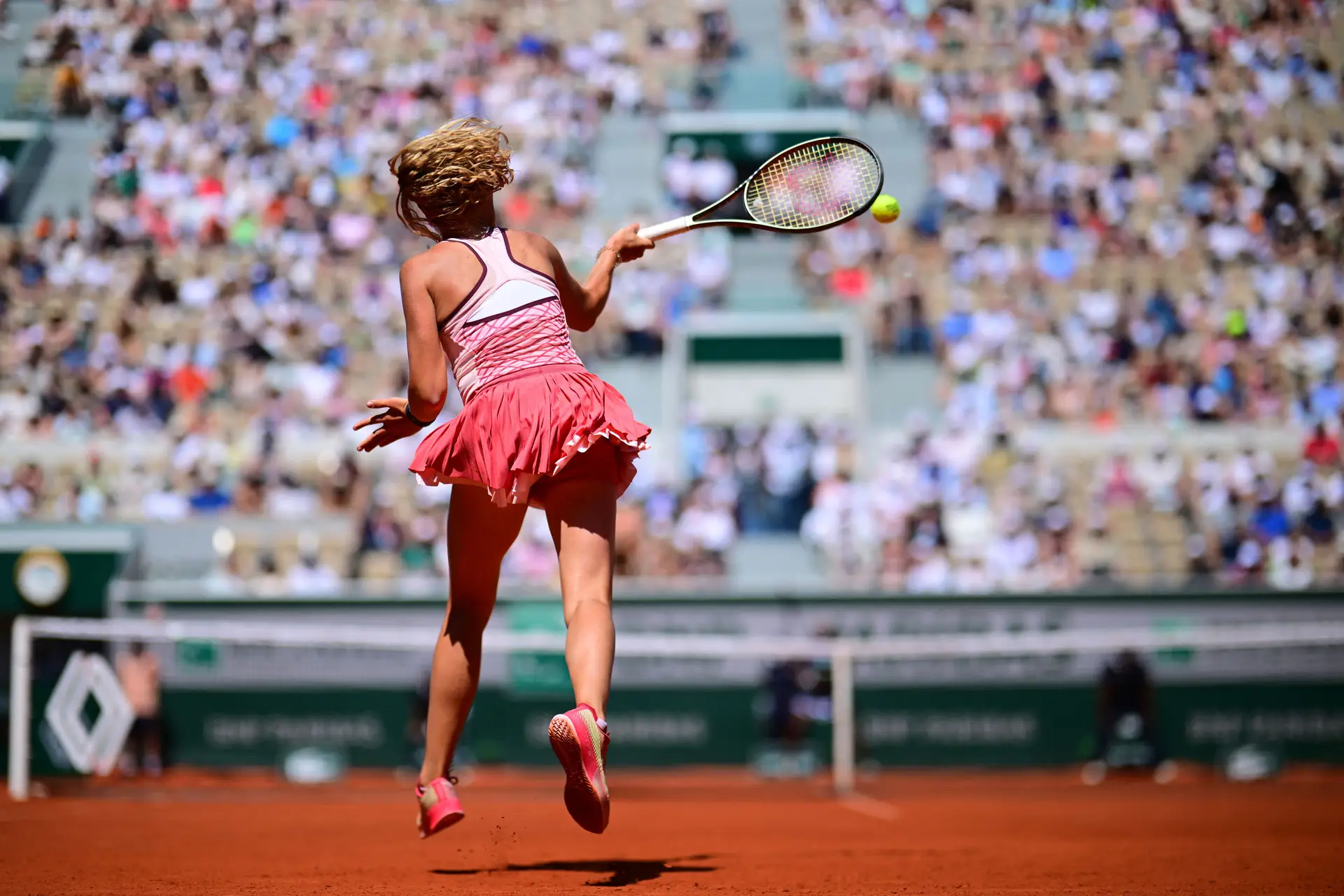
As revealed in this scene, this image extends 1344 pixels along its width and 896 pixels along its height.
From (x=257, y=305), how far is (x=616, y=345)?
393 cm

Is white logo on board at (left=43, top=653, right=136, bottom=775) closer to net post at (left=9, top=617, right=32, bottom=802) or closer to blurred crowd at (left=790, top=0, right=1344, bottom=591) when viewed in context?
net post at (left=9, top=617, right=32, bottom=802)

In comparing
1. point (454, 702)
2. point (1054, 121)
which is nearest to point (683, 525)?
point (1054, 121)

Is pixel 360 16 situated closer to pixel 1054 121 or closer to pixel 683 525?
pixel 1054 121

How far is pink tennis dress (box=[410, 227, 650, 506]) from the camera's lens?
164 inches

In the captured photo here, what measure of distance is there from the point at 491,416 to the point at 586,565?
1.53 ft

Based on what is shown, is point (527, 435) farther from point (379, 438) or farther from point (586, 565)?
point (379, 438)

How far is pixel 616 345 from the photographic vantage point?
17406 mm

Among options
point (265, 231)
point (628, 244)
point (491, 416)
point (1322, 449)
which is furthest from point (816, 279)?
point (491, 416)

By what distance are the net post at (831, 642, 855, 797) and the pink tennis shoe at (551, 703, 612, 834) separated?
6.94 m

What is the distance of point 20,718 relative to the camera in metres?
8.99

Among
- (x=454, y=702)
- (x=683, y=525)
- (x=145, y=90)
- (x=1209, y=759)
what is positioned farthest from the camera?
(x=145, y=90)

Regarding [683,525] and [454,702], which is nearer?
[454,702]

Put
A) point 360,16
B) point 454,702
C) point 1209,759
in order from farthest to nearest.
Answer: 1. point 360,16
2. point 1209,759
3. point 454,702

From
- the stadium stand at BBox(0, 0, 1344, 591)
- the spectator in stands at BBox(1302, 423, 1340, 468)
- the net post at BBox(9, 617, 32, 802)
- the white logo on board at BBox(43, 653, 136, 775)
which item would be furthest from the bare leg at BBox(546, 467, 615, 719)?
the spectator in stands at BBox(1302, 423, 1340, 468)
